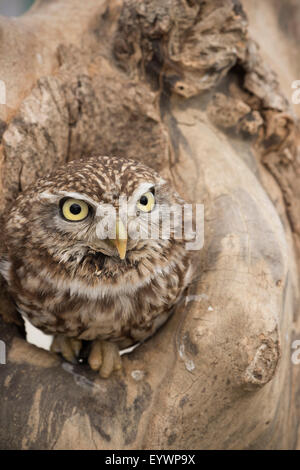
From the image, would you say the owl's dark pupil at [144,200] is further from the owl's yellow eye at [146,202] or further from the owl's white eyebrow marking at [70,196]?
the owl's white eyebrow marking at [70,196]

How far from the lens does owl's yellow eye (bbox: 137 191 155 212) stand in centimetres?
166

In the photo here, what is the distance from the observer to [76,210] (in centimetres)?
161

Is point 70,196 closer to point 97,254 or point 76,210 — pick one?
point 76,210

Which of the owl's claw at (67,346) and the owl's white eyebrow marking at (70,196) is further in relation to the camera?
the owl's claw at (67,346)

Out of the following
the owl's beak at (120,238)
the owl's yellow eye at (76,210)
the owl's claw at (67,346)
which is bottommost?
the owl's claw at (67,346)

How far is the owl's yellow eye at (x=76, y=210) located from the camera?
1606 mm

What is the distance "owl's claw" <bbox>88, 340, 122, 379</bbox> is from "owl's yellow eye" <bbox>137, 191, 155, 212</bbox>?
0.69 m

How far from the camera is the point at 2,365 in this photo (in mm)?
1950

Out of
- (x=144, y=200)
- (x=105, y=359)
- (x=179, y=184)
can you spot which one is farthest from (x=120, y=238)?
(x=179, y=184)

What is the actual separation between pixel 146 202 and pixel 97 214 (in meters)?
0.21

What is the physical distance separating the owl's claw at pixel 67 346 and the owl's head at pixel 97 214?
21.7 inches

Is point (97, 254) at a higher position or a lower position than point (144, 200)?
lower

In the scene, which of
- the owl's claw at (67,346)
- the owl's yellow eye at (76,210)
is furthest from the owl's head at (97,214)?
the owl's claw at (67,346)

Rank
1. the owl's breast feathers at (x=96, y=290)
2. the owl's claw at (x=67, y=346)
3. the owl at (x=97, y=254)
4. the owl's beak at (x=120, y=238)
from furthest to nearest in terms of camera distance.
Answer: the owl's claw at (x=67, y=346) → the owl's breast feathers at (x=96, y=290) → the owl at (x=97, y=254) → the owl's beak at (x=120, y=238)
